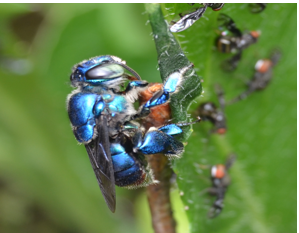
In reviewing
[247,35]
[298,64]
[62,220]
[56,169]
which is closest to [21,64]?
[56,169]

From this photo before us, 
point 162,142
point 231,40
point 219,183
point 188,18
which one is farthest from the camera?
point 219,183

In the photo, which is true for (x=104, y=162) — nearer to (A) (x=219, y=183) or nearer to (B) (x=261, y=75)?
(A) (x=219, y=183)

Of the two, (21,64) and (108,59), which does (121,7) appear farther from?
(108,59)

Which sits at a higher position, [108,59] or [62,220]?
[108,59]

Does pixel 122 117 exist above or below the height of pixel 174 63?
below

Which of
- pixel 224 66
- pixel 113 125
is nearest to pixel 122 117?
pixel 113 125

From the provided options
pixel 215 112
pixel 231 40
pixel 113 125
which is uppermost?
pixel 231 40

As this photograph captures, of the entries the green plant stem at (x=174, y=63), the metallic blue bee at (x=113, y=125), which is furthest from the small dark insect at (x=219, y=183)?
the green plant stem at (x=174, y=63)
